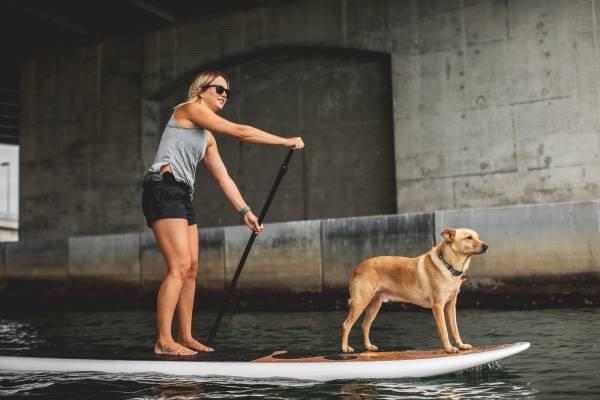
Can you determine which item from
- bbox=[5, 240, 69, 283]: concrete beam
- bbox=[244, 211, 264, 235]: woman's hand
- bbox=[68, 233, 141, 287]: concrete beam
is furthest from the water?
bbox=[5, 240, 69, 283]: concrete beam

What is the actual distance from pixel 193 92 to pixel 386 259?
2.19m

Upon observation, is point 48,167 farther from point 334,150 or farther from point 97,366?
point 97,366

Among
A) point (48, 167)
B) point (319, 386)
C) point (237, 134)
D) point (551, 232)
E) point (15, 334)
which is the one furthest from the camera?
point (48, 167)

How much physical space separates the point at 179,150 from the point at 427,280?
2.29 meters

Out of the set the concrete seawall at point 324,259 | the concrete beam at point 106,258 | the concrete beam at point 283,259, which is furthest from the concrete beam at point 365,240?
the concrete beam at point 106,258

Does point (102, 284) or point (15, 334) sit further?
point (102, 284)

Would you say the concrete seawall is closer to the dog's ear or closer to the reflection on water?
the reflection on water

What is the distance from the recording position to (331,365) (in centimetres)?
494

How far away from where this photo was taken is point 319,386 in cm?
478

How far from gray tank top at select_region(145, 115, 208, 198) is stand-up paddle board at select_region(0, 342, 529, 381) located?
1.48 meters

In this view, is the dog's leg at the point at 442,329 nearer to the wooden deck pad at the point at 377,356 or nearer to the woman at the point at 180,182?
the wooden deck pad at the point at 377,356

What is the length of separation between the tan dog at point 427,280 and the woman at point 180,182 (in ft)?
3.58

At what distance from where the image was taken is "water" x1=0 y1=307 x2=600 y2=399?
14.8ft

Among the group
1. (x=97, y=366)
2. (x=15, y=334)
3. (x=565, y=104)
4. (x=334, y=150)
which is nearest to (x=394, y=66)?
(x=334, y=150)
